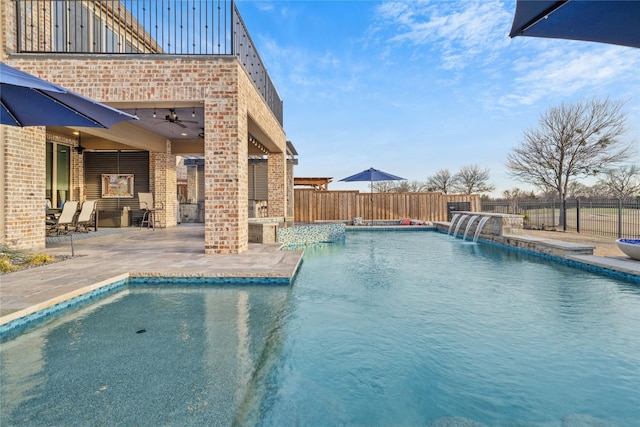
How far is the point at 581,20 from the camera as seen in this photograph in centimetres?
249

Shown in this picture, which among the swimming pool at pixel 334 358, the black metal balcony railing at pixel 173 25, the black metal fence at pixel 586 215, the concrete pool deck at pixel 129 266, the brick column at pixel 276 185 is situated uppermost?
the black metal balcony railing at pixel 173 25

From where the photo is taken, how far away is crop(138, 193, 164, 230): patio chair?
432 inches

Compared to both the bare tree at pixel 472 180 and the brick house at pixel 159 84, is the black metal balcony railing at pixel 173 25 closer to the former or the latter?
the brick house at pixel 159 84

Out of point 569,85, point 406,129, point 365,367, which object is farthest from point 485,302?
point 406,129

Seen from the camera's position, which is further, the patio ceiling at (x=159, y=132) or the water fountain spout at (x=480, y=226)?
the water fountain spout at (x=480, y=226)

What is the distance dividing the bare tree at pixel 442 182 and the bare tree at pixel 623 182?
38.1ft

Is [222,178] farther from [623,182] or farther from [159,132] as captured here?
[623,182]

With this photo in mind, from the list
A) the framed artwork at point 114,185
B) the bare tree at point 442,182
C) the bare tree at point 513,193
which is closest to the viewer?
the framed artwork at point 114,185

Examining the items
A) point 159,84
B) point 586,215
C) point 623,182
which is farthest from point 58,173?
point 623,182

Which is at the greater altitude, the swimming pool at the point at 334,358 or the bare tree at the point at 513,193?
the bare tree at the point at 513,193

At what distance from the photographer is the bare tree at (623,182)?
22.3 m

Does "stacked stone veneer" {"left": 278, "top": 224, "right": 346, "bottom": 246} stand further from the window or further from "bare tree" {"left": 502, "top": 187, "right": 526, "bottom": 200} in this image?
"bare tree" {"left": 502, "top": 187, "right": 526, "bottom": 200}

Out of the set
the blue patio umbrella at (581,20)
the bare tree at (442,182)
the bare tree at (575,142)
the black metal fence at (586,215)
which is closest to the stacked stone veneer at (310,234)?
the blue patio umbrella at (581,20)

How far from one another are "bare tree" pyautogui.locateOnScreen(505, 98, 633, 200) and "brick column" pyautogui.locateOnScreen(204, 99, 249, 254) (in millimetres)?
15661
